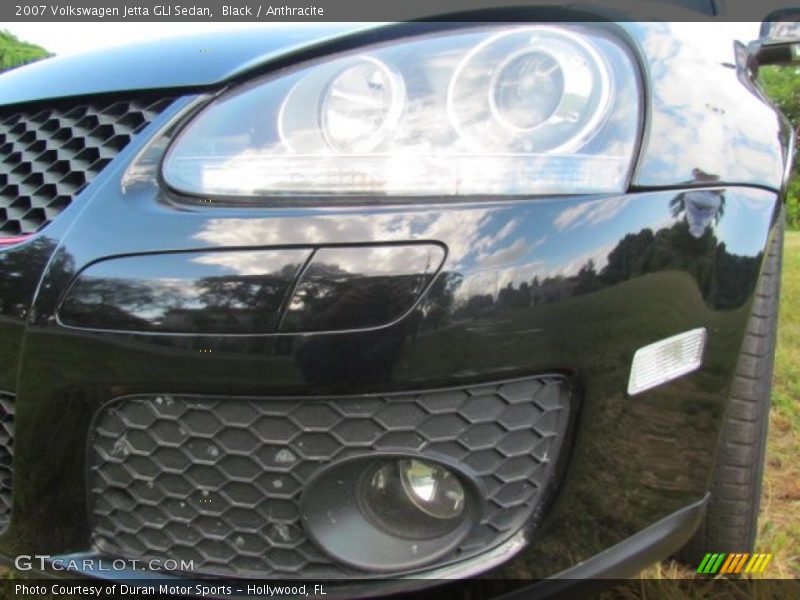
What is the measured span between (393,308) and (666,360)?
0.44m

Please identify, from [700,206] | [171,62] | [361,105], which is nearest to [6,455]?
[171,62]

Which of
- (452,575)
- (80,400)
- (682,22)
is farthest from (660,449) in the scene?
(80,400)

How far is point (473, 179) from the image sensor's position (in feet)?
3.45

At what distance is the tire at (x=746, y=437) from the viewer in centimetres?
149

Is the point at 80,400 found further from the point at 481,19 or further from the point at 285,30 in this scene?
the point at 481,19

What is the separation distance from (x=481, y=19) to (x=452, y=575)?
0.89m

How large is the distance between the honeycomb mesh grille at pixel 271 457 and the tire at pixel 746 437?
1.92 ft

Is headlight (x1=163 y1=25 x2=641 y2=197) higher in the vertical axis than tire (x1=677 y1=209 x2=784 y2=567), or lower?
higher

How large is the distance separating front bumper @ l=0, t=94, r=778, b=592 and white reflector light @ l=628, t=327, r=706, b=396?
0.06 feet

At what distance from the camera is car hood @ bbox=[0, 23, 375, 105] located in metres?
1.23

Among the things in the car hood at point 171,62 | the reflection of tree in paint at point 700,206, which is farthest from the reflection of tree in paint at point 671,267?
the car hood at point 171,62

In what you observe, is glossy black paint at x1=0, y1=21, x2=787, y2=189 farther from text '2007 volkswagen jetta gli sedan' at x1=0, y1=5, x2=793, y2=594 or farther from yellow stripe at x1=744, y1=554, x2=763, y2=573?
yellow stripe at x1=744, y1=554, x2=763, y2=573

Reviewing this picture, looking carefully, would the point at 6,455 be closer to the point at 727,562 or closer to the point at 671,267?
the point at 671,267

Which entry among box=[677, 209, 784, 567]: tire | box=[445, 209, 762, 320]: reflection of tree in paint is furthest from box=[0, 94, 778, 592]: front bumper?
box=[677, 209, 784, 567]: tire
